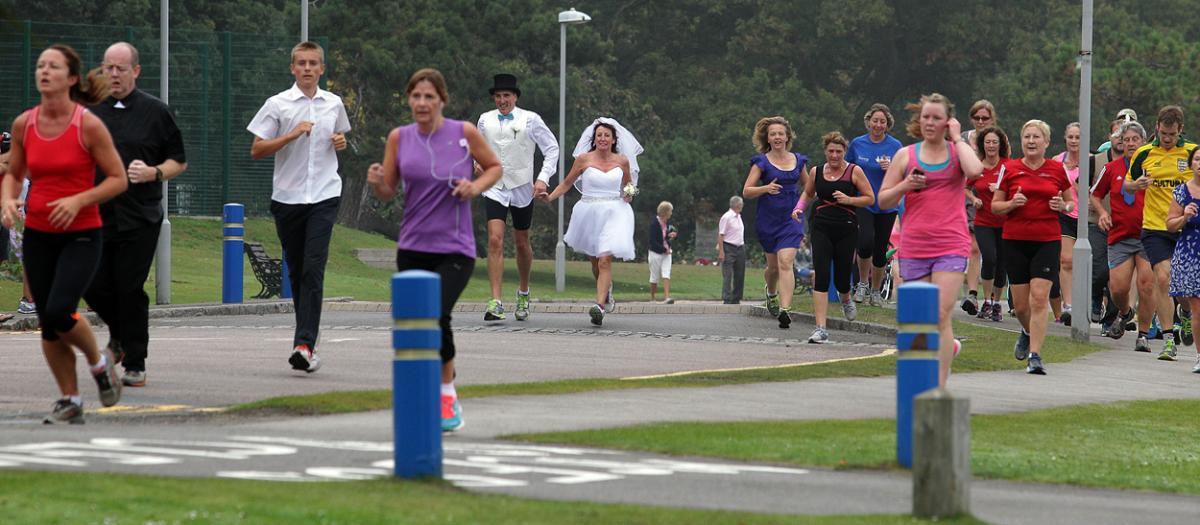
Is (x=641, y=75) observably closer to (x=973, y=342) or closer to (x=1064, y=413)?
(x=973, y=342)

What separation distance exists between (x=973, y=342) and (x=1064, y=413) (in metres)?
6.42

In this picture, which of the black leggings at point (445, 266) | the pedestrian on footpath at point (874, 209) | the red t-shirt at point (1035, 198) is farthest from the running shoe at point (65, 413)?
the pedestrian on footpath at point (874, 209)

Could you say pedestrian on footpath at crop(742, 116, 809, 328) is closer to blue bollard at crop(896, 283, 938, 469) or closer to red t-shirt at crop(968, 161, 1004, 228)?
red t-shirt at crop(968, 161, 1004, 228)

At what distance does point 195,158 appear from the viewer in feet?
125

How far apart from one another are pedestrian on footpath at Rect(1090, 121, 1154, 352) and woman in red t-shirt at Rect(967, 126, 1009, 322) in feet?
3.48

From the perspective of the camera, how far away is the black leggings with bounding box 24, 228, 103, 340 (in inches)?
400

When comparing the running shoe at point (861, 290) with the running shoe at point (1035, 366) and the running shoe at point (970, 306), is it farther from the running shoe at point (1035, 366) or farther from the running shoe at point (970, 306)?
the running shoe at point (1035, 366)

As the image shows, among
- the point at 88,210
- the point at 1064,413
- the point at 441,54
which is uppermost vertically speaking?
the point at 441,54

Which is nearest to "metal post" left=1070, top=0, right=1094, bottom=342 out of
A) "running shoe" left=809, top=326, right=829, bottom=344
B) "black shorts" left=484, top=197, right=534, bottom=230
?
"running shoe" left=809, top=326, right=829, bottom=344

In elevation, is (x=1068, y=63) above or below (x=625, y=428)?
above

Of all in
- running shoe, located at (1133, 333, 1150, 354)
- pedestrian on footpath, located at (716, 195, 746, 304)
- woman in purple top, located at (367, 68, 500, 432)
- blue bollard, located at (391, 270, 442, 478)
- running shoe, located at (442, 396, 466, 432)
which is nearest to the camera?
blue bollard, located at (391, 270, 442, 478)

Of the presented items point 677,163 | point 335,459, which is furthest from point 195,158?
point 335,459

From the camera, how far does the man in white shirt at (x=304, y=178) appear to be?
43.8 ft

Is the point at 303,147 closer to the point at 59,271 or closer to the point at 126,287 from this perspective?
the point at 126,287
